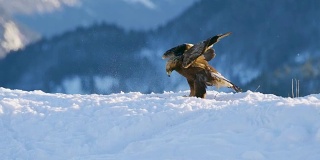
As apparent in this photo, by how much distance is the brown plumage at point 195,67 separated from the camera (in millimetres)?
10594

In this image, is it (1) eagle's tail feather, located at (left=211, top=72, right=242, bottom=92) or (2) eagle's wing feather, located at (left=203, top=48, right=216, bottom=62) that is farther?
(2) eagle's wing feather, located at (left=203, top=48, right=216, bottom=62)

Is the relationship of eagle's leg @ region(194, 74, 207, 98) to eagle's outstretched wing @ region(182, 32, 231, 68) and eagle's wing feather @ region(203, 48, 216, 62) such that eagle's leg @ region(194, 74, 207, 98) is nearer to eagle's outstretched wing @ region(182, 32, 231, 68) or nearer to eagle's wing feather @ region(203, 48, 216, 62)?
eagle's outstretched wing @ region(182, 32, 231, 68)

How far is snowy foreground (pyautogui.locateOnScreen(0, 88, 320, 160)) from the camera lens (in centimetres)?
640

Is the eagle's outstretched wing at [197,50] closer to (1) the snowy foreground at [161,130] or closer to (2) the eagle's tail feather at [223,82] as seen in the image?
(2) the eagle's tail feather at [223,82]

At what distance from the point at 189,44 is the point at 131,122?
12.2ft

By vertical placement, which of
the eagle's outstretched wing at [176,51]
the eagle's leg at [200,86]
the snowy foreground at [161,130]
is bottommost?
the snowy foreground at [161,130]

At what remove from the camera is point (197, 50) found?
10.6 m

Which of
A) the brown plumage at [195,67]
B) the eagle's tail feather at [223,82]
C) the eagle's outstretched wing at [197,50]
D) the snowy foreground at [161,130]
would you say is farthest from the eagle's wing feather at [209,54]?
the snowy foreground at [161,130]

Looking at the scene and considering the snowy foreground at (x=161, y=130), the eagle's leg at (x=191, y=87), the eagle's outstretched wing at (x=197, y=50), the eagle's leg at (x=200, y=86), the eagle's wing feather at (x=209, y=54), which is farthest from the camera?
the eagle's wing feather at (x=209, y=54)

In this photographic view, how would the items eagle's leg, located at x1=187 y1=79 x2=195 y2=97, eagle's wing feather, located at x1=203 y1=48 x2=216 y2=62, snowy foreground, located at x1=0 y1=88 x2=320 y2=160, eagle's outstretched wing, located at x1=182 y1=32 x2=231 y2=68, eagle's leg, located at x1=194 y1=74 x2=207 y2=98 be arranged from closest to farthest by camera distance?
1. snowy foreground, located at x1=0 y1=88 x2=320 y2=160
2. eagle's outstretched wing, located at x1=182 y1=32 x2=231 y2=68
3. eagle's leg, located at x1=194 y1=74 x2=207 y2=98
4. eagle's leg, located at x1=187 y1=79 x2=195 y2=97
5. eagle's wing feather, located at x1=203 y1=48 x2=216 y2=62

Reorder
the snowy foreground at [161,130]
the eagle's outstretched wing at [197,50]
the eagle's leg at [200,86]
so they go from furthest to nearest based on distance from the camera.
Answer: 1. the eagle's leg at [200,86]
2. the eagle's outstretched wing at [197,50]
3. the snowy foreground at [161,130]

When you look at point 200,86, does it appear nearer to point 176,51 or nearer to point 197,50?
point 197,50

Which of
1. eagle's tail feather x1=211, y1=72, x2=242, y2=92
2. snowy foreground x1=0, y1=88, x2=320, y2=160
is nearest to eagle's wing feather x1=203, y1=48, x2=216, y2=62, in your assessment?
eagle's tail feather x1=211, y1=72, x2=242, y2=92

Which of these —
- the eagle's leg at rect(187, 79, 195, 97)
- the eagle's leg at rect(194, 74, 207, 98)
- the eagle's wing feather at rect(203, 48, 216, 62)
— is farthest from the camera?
the eagle's wing feather at rect(203, 48, 216, 62)
